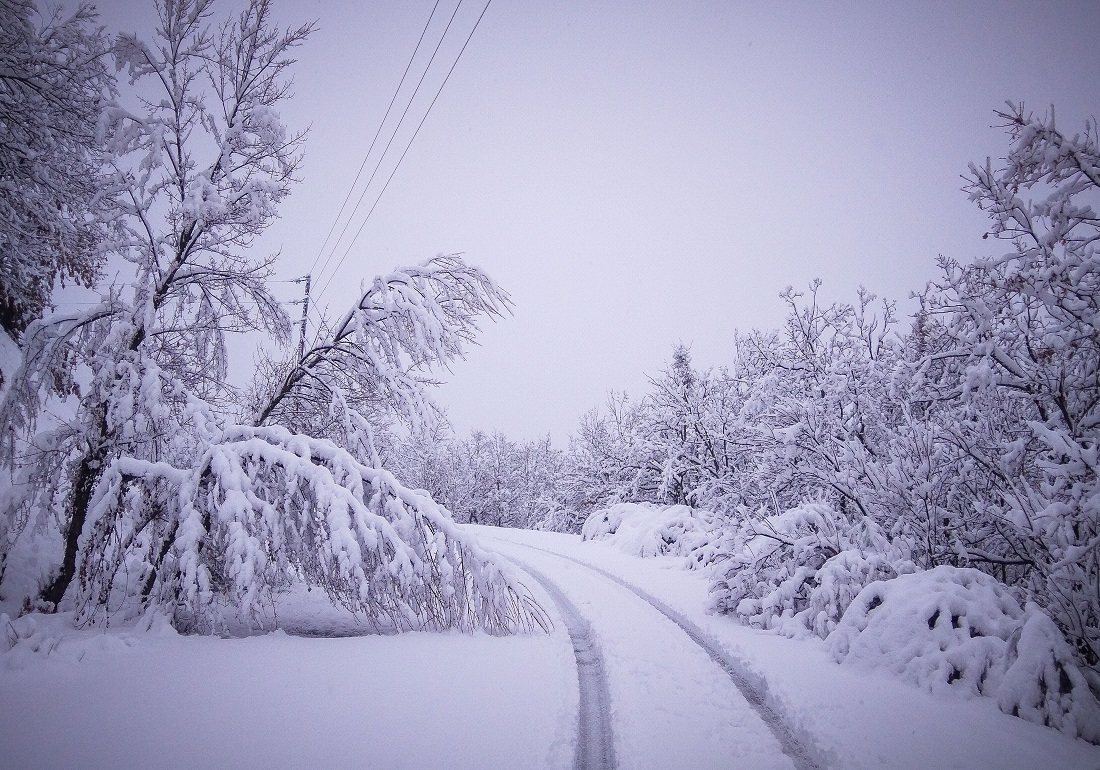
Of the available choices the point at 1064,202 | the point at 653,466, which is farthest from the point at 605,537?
the point at 1064,202

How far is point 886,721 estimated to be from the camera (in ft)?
12.8

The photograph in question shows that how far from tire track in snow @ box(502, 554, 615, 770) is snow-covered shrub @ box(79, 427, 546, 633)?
0.89 metres

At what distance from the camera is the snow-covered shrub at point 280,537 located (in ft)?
16.5

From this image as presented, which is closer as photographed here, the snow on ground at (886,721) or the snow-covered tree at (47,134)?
the snow on ground at (886,721)

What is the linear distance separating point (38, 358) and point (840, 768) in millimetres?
9584

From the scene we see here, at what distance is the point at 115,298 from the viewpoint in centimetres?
595

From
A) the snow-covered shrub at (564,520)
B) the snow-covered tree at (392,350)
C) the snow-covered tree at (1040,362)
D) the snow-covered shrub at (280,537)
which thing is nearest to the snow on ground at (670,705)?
the snow-covered shrub at (280,537)

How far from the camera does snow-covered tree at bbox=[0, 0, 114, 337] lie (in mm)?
6449

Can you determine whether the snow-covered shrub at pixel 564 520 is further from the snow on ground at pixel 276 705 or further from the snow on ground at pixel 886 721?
the snow on ground at pixel 276 705

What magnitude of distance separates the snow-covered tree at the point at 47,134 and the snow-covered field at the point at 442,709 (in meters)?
5.48

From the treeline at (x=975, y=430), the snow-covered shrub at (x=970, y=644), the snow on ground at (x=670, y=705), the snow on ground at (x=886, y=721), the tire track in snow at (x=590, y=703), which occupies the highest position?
the treeline at (x=975, y=430)

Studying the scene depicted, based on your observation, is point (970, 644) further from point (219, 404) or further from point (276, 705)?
point (219, 404)

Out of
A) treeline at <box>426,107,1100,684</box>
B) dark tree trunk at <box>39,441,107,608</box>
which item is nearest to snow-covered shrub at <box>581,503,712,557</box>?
treeline at <box>426,107,1100,684</box>

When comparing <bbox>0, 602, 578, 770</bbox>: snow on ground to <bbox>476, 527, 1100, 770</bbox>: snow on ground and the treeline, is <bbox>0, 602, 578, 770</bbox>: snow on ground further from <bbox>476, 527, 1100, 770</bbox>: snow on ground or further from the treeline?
the treeline
